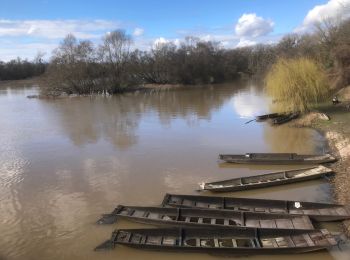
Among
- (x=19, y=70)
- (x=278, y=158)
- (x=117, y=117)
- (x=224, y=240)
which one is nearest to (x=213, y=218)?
(x=224, y=240)

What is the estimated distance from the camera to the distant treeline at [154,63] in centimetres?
5484

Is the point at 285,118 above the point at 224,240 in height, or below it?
above

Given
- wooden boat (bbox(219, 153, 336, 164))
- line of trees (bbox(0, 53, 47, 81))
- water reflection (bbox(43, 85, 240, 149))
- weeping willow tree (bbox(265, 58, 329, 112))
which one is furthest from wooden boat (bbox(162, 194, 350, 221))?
line of trees (bbox(0, 53, 47, 81))

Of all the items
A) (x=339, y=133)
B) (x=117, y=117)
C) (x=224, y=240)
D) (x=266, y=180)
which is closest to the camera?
(x=224, y=240)

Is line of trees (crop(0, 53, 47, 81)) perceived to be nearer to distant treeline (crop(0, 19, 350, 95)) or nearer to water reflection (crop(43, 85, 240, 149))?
distant treeline (crop(0, 19, 350, 95))

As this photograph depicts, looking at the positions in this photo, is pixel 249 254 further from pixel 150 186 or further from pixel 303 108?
pixel 303 108

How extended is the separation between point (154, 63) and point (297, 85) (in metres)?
54.4

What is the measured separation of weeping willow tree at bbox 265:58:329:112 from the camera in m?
30.8

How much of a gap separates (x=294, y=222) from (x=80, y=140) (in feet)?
61.1

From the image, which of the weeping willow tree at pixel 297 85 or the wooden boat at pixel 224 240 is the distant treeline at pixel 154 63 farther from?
the wooden boat at pixel 224 240

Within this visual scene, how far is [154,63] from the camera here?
82.6 m

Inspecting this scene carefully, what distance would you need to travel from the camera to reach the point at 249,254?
1099 cm

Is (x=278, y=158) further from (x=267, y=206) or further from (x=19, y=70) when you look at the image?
(x=19, y=70)

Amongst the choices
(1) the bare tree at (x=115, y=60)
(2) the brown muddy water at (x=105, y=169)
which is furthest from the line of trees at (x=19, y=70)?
(2) the brown muddy water at (x=105, y=169)
